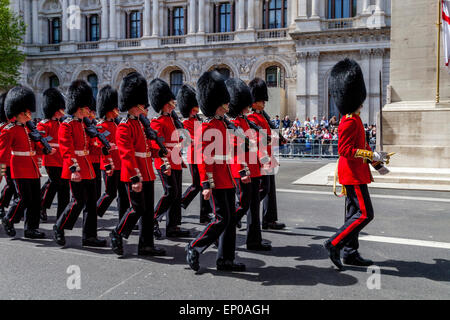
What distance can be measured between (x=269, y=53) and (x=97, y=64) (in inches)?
508

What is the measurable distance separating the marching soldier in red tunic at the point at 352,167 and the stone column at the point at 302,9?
23632 mm

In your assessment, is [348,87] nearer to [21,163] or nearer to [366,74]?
[21,163]

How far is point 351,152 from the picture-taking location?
15.0ft

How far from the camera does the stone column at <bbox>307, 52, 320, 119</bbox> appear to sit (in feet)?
Answer: 88.0

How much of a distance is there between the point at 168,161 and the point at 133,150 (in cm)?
109

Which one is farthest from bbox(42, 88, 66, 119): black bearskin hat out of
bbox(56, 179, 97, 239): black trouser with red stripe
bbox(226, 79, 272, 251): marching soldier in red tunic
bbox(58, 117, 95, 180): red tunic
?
bbox(226, 79, 272, 251): marching soldier in red tunic

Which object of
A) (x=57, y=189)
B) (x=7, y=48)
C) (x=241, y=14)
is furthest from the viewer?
(x=241, y=14)

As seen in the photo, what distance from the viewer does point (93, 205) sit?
5594 millimetres

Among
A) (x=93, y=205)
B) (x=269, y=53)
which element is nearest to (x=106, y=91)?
(x=93, y=205)

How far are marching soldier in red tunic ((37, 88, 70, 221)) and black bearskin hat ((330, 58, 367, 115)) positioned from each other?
411cm

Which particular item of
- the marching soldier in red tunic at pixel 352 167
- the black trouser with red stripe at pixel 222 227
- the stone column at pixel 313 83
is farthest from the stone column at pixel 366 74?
the black trouser with red stripe at pixel 222 227

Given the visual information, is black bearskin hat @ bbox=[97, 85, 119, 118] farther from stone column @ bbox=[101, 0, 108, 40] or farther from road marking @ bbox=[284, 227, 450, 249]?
stone column @ bbox=[101, 0, 108, 40]

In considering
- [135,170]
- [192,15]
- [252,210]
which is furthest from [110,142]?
[192,15]

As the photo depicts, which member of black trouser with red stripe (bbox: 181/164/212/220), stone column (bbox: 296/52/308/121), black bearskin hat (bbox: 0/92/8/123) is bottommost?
black trouser with red stripe (bbox: 181/164/212/220)
